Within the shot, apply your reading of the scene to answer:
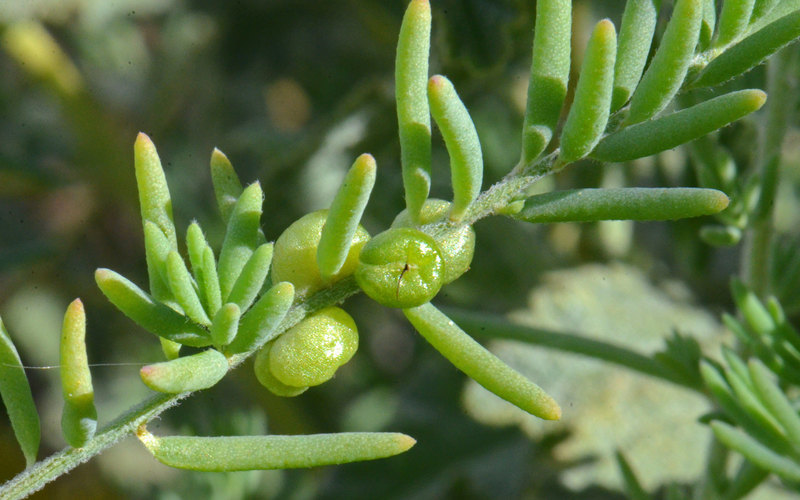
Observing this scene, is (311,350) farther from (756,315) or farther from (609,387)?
(609,387)

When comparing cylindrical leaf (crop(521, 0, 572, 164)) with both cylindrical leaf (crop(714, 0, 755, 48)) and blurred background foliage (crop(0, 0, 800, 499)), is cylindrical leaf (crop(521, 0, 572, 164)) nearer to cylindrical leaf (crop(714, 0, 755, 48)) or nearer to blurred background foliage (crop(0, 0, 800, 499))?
cylindrical leaf (crop(714, 0, 755, 48))

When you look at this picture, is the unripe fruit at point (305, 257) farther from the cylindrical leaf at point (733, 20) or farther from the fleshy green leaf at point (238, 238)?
the cylindrical leaf at point (733, 20)

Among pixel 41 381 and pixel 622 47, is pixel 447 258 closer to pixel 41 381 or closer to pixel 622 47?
pixel 622 47

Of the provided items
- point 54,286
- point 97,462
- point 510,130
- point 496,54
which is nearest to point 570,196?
point 496,54

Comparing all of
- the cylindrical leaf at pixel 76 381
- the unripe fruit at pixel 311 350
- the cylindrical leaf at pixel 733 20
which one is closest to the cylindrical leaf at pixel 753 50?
the cylindrical leaf at pixel 733 20

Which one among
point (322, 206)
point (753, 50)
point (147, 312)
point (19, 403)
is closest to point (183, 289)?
point (147, 312)

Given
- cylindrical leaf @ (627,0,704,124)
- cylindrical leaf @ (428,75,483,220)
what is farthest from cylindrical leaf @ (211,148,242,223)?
cylindrical leaf @ (627,0,704,124)
